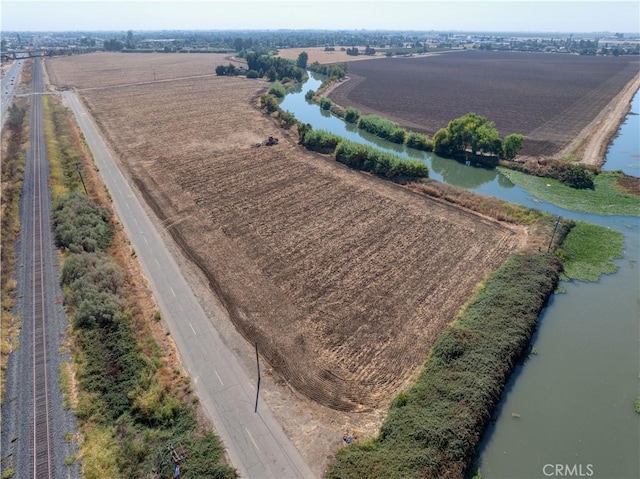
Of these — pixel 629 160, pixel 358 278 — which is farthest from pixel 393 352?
pixel 629 160

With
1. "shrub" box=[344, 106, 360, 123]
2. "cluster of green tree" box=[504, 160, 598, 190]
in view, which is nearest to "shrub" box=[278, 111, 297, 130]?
"shrub" box=[344, 106, 360, 123]

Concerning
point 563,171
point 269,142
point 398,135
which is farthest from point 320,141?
point 563,171

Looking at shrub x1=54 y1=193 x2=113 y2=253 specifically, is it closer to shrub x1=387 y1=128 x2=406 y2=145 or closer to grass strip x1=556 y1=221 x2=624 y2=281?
grass strip x1=556 y1=221 x2=624 y2=281

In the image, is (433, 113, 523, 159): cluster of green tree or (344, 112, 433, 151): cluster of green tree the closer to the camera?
(433, 113, 523, 159): cluster of green tree

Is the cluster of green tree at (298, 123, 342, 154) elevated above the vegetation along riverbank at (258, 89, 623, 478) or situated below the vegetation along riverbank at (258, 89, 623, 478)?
above

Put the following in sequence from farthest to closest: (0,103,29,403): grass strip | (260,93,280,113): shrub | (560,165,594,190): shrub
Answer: (260,93,280,113): shrub, (560,165,594,190): shrub, (0,103,29,403): grass strip

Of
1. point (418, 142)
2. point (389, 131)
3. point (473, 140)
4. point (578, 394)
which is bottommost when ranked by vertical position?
point (578, 394)

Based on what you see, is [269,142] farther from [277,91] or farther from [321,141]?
[277,91]
